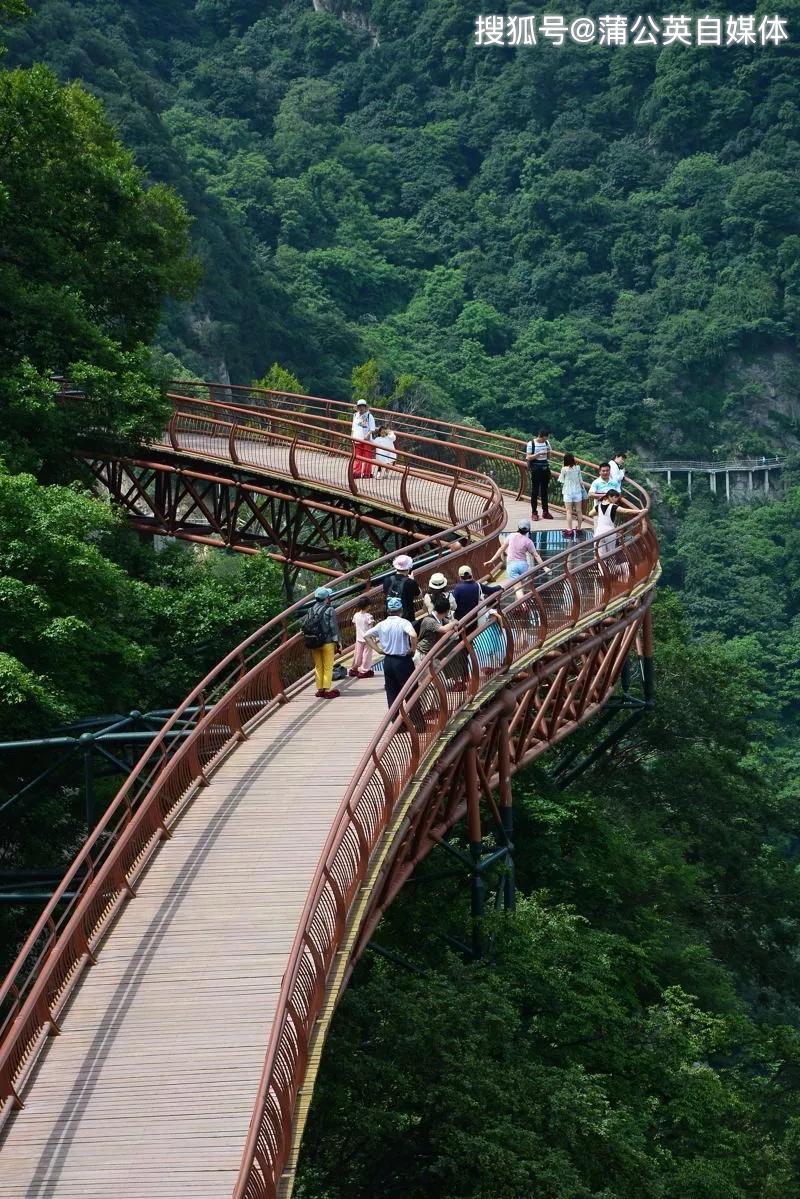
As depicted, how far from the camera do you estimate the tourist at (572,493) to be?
30877 mm

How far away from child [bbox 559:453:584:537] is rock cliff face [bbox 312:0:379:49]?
133279 mm

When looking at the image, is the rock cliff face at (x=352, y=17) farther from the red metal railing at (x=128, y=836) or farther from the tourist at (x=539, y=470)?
the red metal railing at (x=128, y=836)

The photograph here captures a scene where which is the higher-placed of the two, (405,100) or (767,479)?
(405,100)

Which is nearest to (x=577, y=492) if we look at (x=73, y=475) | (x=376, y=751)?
(x=73, y=475)

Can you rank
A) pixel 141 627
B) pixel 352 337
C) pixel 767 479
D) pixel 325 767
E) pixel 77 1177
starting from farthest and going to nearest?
pixel 767 479 < pixel 352 337 < pixel 141 627 < pixel 325 767 < pixel 77 1177

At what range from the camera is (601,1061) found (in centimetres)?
2336

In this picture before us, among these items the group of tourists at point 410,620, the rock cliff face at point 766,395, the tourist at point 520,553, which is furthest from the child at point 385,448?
the rock cliff face at point 766,395

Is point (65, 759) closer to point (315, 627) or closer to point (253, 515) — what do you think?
point (315, 627)

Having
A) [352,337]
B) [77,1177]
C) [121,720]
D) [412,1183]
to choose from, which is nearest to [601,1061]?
[412,1183]

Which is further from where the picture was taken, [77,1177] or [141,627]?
[141,627]

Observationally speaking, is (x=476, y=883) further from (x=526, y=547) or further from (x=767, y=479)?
(x=767, y=479)

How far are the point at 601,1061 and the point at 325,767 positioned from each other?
5.42m

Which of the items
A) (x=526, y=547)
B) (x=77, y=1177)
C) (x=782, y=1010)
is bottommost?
(x=782, y=1010)

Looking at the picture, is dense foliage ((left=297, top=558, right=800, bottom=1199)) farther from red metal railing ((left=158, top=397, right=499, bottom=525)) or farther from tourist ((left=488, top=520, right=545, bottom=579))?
red metal railing ((left=158, top=397, right=499, bottom=525))
